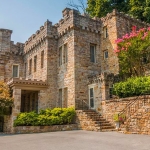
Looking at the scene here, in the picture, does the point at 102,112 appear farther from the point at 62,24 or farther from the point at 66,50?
the point at 62,24

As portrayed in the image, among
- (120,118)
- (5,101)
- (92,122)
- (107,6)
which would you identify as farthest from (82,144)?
(107,6)

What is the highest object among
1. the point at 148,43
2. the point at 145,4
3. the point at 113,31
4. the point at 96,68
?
the point at 145,4

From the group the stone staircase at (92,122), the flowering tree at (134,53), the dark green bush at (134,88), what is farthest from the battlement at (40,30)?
the dark green bush at (134,88)

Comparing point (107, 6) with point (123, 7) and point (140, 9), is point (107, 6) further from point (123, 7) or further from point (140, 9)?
point (140, 9)

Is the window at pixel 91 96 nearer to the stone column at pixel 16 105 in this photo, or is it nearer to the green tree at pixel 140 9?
the stone column at pixel 16 105

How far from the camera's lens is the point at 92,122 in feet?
45.1

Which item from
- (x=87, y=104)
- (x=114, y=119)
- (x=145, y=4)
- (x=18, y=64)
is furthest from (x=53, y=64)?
(x=145, y=4)

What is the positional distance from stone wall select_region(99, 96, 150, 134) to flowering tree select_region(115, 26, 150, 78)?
12.4ft

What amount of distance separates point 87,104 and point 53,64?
5139 mm

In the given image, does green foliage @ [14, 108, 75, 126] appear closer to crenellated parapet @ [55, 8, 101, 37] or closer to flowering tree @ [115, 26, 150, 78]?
flowering tree @ [115, 26, 150, 78]

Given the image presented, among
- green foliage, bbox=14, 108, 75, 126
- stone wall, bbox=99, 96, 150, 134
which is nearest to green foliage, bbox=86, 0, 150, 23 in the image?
stone wall, bbox=99, 96, 150, 134

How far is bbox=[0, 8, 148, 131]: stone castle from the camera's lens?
16203 mm

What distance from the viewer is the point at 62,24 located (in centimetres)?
1892

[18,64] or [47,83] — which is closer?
[47,83]
